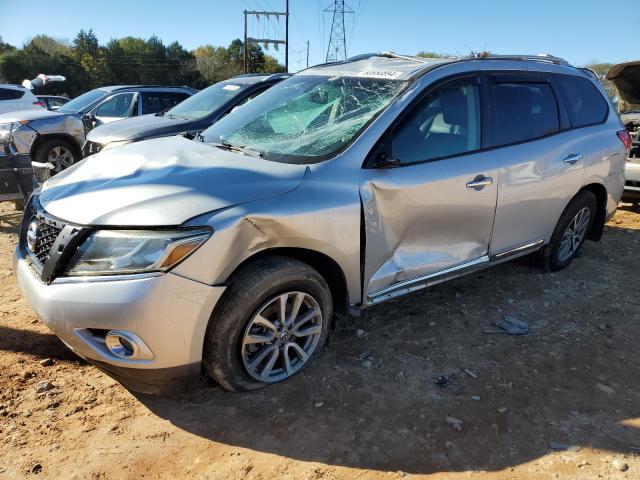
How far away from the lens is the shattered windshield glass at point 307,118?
302cm

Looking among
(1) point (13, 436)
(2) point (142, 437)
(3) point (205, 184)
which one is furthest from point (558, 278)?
(1) point (13, 436)

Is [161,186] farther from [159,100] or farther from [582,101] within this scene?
[159,100]

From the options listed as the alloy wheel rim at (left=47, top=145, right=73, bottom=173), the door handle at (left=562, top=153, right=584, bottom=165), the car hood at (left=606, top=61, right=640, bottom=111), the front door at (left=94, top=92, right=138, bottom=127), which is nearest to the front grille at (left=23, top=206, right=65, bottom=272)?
the door handle at (left=562, top=153, right=584, bottom=165)

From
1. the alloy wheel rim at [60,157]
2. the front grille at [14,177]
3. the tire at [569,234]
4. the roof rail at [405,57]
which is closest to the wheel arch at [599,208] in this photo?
the tire at [569,234]

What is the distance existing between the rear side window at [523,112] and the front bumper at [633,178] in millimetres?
3324

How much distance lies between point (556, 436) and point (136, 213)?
2.42m

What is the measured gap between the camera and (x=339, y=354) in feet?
Result: 10.5

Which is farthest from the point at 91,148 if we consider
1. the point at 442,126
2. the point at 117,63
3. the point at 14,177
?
the point at 117,63

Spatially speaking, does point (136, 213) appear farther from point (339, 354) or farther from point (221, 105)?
point (221, 105)

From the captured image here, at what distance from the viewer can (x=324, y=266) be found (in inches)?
114

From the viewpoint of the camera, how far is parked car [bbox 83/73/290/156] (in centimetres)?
610

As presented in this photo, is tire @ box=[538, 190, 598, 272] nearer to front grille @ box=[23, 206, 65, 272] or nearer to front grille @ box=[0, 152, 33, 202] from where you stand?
front grille @ box=[23, 206, 65, 272]

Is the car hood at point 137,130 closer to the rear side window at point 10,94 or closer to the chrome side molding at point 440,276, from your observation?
the chrome side molding at point 440,276

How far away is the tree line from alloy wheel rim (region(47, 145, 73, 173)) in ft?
144
